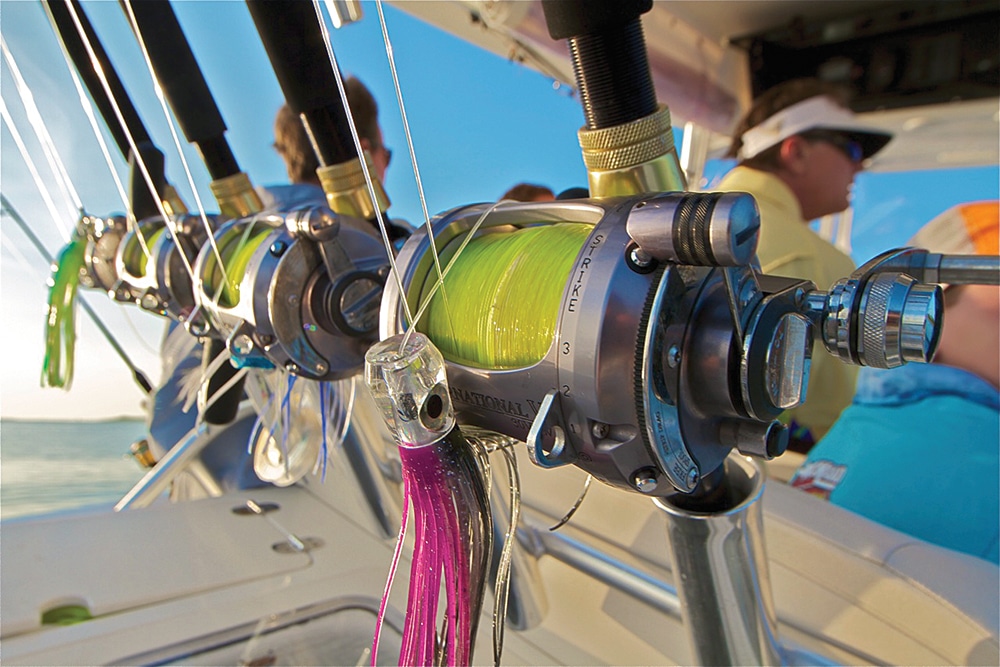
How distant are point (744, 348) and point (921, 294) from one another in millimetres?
80

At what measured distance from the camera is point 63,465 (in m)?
1.43

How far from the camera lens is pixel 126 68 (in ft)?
3.40

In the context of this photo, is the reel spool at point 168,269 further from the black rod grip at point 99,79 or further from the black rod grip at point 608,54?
the black rod grip at point 608,54

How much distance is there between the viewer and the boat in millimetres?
330

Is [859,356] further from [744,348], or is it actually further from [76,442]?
[76,442]

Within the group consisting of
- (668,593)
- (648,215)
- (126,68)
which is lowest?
(668,593)

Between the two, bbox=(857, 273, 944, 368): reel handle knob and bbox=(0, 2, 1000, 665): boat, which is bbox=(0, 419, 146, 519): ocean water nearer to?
bbox=(0, 2, 1000, 665): boat

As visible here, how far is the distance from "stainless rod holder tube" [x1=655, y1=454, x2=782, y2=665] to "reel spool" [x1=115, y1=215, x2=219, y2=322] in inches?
22.0

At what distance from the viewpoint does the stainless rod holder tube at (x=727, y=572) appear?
0.41m

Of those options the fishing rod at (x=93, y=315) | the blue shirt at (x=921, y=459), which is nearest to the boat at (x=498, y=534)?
the fishing rod at (x=93, y=315)

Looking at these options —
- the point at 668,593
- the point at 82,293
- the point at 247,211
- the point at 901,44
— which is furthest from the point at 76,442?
the point at 901,44

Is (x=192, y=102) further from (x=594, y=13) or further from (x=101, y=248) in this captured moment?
(x=594, y=13)

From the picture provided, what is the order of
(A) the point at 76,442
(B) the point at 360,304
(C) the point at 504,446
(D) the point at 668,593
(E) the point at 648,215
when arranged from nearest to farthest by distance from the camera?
(E) the point at 648,215 → (C) the point at 504,446 → (B) the point at 360,304 → (D) the point at 668,593 → (A) the point at 76,442

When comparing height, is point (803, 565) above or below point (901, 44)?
below
